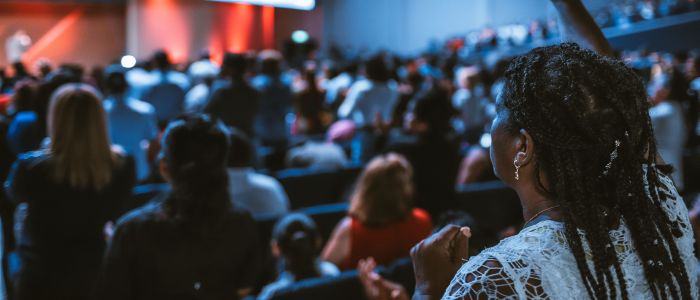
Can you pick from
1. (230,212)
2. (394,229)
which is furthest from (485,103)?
(230,212)

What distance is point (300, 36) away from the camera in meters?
19.7

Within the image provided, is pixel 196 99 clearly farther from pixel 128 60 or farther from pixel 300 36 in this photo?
pixel 300 36

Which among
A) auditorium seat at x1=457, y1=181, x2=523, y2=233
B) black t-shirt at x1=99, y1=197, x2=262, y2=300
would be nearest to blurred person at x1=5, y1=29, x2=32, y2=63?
auditorium seat at x1=457, y1=181, x2=523, y2=233

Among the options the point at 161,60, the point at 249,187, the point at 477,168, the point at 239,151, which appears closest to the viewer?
the point at 239,151

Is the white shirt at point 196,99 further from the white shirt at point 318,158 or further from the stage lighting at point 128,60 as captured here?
the stage lighting at point 128,60

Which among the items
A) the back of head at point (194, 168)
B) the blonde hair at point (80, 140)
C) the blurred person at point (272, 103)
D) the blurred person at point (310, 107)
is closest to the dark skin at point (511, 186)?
the back of head at point (194, 168)

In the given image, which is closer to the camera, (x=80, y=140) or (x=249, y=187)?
(x=80, y=140)

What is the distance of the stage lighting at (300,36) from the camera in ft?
63.3

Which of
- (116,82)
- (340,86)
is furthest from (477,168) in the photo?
(340,86)

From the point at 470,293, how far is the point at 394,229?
237cm

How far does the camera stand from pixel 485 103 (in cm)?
770

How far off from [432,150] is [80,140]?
189 centimetres

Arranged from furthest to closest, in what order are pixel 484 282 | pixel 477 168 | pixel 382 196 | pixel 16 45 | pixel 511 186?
1. pixel 16 45
2. pixel 477 168
3. pixel 382 196
4. pixel 511 186
5. pixel 484 282

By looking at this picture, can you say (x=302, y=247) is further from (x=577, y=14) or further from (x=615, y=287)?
(x=615, y=287)
